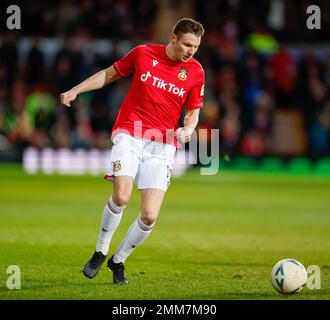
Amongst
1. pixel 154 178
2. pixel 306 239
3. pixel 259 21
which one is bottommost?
pixel 306 239

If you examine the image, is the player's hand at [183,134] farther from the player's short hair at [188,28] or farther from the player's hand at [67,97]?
the player's hand at [67,97]

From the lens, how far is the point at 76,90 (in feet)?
29.5

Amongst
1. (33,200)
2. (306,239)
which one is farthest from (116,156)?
(33,200)

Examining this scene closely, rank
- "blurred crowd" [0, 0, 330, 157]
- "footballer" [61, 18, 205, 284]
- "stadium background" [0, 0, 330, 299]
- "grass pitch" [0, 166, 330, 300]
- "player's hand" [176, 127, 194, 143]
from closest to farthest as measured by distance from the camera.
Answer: "player's hand" [176, 127, 194, 143], "grass pitch" [0, 166, 330, 300], "footballer" [61, 18, 205, 284], "stadium background" [0, 0, 330, 299], "blurred crowd" [0, 0, 330, 157]

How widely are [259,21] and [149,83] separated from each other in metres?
18.8

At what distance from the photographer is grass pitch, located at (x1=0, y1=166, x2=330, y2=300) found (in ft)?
28.9

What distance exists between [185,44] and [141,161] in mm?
1243

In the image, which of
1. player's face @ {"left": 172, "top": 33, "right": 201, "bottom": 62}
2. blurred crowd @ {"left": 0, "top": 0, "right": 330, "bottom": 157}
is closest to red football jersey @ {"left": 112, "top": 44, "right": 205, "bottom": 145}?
player's face @ {"left": 172, "top": 33, "right": 201, "bottom": 62}

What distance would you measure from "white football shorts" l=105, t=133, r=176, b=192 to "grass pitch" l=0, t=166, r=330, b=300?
1035 millimetres

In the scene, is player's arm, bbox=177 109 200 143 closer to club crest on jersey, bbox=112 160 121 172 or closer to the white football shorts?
the white football shorts

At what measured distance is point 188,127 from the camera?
8977mm

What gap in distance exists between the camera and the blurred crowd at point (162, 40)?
23438mm

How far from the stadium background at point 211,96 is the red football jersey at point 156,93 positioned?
6.54m
